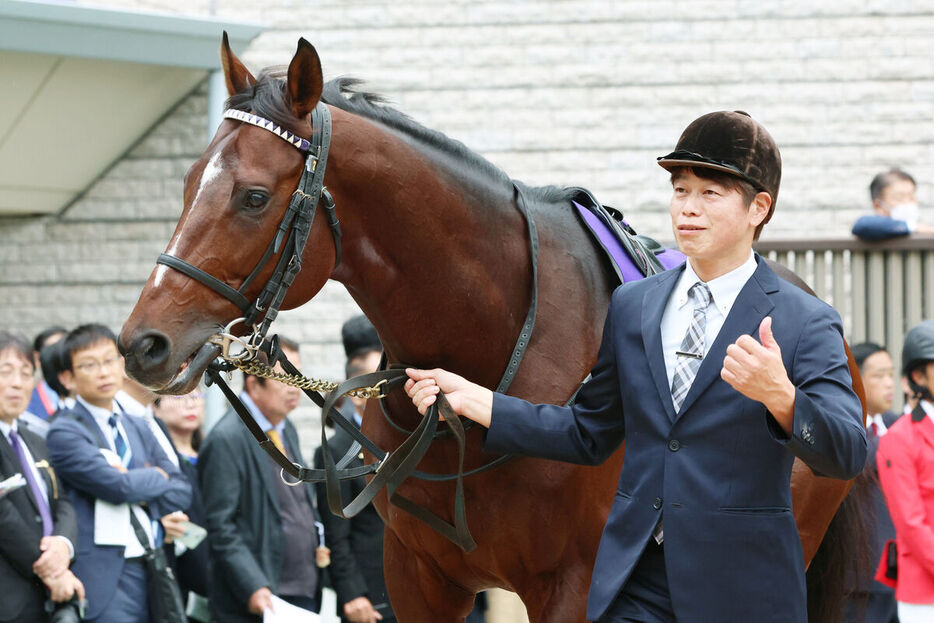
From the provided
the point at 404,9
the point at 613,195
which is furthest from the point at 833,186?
the point at 404,9

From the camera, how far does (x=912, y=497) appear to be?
20.0 feet

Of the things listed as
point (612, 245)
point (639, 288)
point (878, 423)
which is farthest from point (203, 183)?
point (878, 423)

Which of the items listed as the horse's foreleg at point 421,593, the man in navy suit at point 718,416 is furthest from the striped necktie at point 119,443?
the man in navy suit at point 718,416

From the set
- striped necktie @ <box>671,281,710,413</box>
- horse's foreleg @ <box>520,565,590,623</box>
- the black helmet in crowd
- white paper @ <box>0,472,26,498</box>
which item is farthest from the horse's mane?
the black helmet in crowd

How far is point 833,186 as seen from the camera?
9477 millimetres

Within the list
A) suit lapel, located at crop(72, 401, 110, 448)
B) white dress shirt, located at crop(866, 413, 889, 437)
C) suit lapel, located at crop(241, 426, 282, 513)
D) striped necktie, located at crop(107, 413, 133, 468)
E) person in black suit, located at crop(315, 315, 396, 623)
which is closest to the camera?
suit lapel, located at crop(72, 401, 110, 448)

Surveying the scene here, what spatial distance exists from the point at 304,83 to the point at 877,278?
564 centimetres

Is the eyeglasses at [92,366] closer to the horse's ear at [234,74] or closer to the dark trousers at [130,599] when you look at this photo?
the dark trousers at [130,599]

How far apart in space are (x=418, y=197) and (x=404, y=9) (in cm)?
667

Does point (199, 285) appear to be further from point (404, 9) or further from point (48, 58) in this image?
point (404, 9)

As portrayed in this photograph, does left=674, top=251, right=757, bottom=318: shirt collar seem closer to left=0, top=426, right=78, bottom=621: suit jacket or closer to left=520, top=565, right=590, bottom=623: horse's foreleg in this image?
left=520, top=565, right=590, bottom=623: horse's foreleg

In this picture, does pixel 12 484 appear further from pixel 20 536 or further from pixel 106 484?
pixel 106 484

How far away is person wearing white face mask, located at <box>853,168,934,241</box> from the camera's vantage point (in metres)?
7.81

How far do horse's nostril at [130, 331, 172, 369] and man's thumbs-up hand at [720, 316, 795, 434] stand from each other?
142 centimetres
